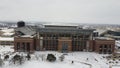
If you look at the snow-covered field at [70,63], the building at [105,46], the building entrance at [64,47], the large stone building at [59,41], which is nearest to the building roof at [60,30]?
the large stone building at [59,41]

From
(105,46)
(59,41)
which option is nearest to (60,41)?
(59,41)

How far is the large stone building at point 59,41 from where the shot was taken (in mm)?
59719

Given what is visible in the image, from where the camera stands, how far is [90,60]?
50.9 meters

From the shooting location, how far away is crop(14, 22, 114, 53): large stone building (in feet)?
196

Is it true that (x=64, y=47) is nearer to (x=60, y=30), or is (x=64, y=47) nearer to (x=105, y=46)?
(x=60, y=30)

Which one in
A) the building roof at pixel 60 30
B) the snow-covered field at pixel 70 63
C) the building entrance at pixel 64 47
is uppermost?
the building roof at pixel 60 30

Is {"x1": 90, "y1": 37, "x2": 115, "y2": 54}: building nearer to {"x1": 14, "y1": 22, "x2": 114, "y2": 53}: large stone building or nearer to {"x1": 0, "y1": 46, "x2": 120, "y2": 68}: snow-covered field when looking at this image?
{"x1": 14, "y1": 22, "x2": 114, "y2": 53}: large stone building

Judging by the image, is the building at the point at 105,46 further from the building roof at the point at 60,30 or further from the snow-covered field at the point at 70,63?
the snow-covered field at the point at 70,63

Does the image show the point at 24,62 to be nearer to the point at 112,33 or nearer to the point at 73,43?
the point at 73,43

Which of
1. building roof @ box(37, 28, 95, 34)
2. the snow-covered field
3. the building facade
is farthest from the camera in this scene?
building roof @ box(37, 28, 95, 34)

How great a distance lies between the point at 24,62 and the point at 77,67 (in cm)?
1334

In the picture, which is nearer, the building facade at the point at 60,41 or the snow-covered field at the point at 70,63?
the snow-covered field at the point at 70,63

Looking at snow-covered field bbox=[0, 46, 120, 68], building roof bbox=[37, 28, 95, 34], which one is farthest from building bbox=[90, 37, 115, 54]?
snow-covered field bbox=[0, 46, 120, 68]

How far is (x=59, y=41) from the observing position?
59500mm
